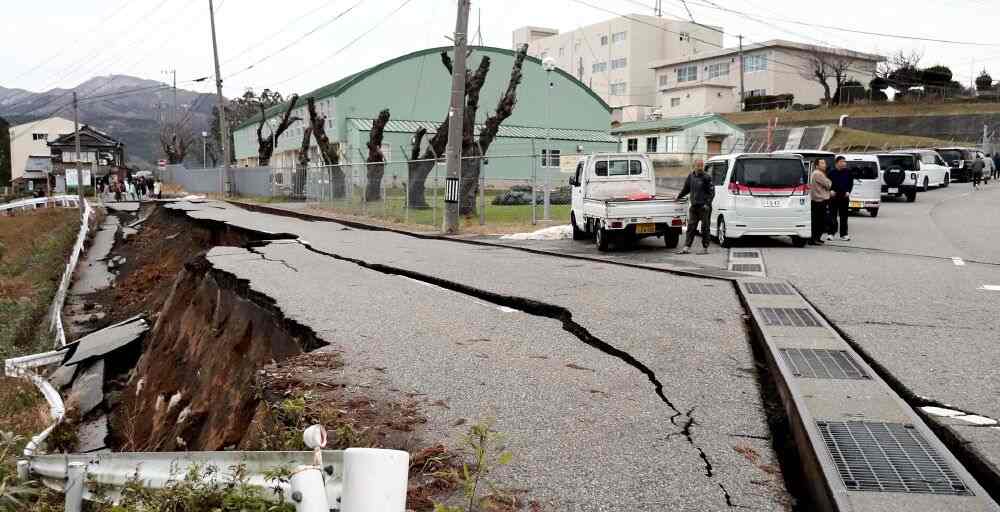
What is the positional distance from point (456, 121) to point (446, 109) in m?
31.5

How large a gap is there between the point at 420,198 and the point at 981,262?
59.6 feet

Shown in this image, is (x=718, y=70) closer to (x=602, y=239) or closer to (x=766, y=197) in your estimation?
(x=766, y=197)

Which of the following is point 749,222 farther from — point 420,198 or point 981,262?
point 420,198

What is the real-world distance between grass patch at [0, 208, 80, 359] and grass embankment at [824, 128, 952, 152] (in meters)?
40.7

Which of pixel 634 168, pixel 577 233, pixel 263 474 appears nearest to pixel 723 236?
pixel 634 168

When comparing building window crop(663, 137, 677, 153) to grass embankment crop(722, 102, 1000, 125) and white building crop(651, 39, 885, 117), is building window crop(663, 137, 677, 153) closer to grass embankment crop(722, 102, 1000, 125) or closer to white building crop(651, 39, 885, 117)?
grass embankment crop(722, 102, 1000, 125)

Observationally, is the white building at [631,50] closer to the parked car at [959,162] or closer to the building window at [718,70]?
the building window at [718,70]

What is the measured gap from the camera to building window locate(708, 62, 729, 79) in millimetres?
73312

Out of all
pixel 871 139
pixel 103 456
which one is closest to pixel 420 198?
pixel 103 456

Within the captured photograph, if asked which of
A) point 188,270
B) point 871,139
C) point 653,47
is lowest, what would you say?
point 188,270

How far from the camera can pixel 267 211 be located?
1357 inches

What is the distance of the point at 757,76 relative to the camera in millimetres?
71125

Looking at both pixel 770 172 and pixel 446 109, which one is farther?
pixel 446 109

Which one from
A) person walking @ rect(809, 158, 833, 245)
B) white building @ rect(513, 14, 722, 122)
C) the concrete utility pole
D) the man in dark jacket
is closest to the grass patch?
the concrete utility pole
